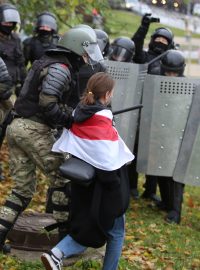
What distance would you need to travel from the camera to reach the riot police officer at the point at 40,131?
541 cm

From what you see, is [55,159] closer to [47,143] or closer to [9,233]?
[47,143]

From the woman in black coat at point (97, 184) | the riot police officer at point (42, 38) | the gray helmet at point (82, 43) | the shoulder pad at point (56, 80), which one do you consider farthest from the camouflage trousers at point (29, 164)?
the riot police officer at point (42, 38)

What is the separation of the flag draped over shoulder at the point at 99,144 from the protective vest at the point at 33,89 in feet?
2.24

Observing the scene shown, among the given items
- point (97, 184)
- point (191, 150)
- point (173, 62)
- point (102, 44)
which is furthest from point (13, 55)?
point (97, 184)

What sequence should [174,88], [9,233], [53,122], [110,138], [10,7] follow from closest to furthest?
[110,138], [53,122], [9,233], [174,88], [10,7]

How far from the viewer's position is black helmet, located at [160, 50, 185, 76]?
26.1ft

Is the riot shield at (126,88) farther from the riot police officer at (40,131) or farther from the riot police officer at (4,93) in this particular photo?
the riot police officer at (40,131)

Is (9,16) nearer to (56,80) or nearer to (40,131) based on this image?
(40,131)

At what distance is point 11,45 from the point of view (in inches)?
355

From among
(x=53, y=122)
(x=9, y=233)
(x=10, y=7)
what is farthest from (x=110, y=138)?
(x=10, y=7)

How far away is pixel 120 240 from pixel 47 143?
1.15 m

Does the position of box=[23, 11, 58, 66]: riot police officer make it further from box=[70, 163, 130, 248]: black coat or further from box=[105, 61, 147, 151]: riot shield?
box=[70, 163, 130, 248]: black coat

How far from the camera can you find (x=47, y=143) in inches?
220

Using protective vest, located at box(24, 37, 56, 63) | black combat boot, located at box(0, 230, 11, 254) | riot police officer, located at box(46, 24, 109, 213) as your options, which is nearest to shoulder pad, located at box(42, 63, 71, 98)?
riot police officer, located at box(46, 24, 109, 213)
